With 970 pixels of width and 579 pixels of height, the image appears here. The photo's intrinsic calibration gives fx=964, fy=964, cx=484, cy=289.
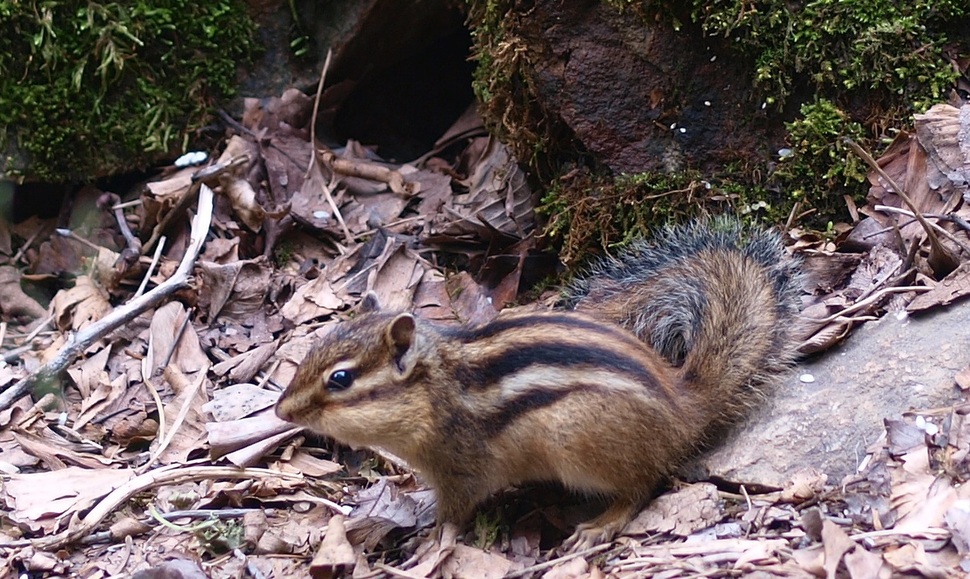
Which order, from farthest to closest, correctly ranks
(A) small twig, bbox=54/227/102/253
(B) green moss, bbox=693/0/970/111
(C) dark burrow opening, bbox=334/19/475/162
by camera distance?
1. (C) dark burrow opening, bbox=334/19/475/162
2. (A) small twig, bbox=54/227/102/253
3. (B) green moss, bbox=693/0/970/111

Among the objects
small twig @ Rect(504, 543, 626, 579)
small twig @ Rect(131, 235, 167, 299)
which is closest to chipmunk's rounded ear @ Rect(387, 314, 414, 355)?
small twig @ Rect(504, 543, 626, 579)

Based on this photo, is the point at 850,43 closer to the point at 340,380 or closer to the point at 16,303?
the point at 340,380

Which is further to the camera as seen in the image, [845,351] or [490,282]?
[490,282]

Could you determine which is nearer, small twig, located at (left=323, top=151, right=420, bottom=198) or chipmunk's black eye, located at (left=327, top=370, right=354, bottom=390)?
chipmunk's black eye, located at (left=327, top=370, right=354, bottom=390)

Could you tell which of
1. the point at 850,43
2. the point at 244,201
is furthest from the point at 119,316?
the point at 850,43

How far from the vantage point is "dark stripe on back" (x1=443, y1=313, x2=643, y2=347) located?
392 cm

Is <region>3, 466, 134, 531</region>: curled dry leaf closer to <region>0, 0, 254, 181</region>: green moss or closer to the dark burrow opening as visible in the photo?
<region>0, 0, 254, 181</region>: green moss

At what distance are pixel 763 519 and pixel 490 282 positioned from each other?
2.89 metres

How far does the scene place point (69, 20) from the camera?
638cm

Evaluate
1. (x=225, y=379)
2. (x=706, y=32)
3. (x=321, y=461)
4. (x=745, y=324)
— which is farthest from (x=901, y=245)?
(x=225, y=379)

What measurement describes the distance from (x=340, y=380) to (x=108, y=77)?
12.4 feet

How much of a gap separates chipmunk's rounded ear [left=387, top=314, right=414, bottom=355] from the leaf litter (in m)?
0.80

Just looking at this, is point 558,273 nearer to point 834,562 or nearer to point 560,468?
point 560,468

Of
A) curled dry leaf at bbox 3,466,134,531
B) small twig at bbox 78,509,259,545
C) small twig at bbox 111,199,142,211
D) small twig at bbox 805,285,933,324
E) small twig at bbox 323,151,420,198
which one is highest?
small twig at bbox 805,285,933,324
